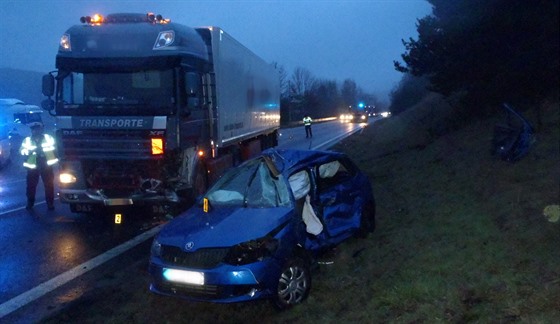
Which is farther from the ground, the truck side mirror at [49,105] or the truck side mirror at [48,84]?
the truck side mirror at [48,84]

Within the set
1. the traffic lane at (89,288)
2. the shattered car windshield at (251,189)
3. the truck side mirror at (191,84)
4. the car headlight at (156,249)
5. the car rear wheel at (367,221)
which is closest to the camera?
the car headlight at (156,249)

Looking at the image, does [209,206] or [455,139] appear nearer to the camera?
[209,206]

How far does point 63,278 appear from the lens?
25.0 ft

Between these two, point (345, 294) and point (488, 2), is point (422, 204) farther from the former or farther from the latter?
point (488, 2)

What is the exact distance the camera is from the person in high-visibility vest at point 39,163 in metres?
12.4

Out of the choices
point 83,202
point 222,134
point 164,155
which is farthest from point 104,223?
point 222,134

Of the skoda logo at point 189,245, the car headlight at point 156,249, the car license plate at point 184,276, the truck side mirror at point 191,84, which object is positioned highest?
the truck side mirror at point 191,84

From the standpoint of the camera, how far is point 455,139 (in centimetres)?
1550

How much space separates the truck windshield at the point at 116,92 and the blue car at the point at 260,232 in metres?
3.07

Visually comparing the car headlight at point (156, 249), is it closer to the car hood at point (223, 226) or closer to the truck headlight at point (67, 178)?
the car hood at point (223, 226)

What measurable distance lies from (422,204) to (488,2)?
21.8ft

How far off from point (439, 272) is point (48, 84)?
7.54 metres

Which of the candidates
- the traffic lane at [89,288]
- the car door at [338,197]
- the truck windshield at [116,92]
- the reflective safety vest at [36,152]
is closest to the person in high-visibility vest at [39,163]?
the reflective safety vest at [36,152]

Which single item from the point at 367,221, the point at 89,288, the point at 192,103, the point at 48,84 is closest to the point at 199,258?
the point at 89,288
